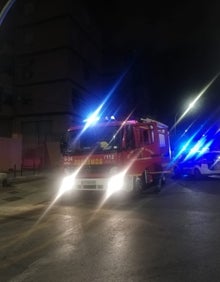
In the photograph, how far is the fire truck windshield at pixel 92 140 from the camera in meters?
13.8

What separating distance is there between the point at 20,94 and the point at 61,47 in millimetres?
8113

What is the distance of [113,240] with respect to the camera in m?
7.73

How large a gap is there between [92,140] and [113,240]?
6.71m

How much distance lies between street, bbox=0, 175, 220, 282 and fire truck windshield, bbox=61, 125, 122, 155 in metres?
1.73

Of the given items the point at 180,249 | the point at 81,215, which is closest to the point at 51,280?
the point at 180,249

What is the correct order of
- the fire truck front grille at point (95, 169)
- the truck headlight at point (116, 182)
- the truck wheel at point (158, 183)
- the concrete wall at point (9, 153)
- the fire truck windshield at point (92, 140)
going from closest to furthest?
the truck headlight at point (116, 182) → the fire truck front grille at point (95, 169) → the fire truck windshield at point (92, 140) → the truck wheel at point (158, 183) → the concrete wall at point (9, 153)

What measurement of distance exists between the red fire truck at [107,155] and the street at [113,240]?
0.68m

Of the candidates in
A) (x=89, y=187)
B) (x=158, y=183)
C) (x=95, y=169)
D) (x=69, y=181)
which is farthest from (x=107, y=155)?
(x=158, y=183)

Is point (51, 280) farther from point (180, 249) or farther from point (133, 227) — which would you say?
point (133, 227)

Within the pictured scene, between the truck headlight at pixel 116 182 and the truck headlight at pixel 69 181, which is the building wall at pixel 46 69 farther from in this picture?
the truck headlight at pixel 116 182

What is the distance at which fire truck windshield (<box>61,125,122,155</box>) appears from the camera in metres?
13.8

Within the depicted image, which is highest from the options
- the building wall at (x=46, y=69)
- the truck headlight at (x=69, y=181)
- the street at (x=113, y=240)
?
the building wall at (x=46, y=69)

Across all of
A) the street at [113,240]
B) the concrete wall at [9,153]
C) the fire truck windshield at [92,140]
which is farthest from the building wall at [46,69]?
the street at [113,240]

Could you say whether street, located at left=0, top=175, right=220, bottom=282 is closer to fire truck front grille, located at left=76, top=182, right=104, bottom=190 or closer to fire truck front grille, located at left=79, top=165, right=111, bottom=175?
fire truck front grille, located at left=76, top=182, right=104, bottom=190
